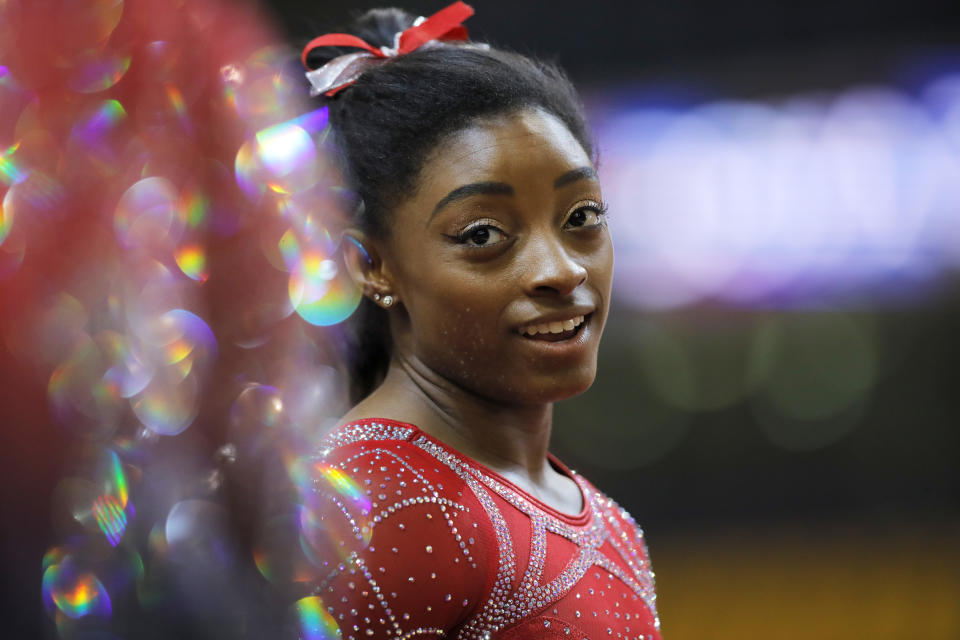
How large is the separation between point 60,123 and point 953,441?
4265mm

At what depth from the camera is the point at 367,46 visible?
1.20 m

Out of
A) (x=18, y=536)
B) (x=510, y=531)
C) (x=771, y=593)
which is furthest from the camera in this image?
(x=771, y=593)

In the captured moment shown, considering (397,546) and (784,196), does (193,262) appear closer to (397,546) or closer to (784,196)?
(397,546)

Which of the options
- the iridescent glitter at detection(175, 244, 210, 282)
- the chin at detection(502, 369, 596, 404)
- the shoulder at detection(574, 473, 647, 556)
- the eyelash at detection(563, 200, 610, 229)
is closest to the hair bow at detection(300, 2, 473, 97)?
the eyelash at detection(563, 200, 610, 229)

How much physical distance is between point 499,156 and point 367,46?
0.97ft

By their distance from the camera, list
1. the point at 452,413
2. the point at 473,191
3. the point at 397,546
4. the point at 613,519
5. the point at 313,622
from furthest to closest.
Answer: the point at 613,519
the point at 452,413
the point at 473,191
the point at 397,546
the point at 313,622

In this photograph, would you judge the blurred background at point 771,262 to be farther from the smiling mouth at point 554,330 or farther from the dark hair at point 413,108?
the smiling mouth at point 554,330

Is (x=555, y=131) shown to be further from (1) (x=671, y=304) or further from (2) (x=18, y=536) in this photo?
(1) (x=671, y=304)

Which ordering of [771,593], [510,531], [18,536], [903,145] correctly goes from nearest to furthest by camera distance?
1. [18,536]
2. [510,531]
3. [771,593]
4. [903,145]

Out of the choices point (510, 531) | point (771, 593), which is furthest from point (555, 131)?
point (771, 593)

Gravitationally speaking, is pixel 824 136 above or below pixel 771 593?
above

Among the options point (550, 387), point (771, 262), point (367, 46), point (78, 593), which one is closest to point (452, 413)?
point (550, 387)

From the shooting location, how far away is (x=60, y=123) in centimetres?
34

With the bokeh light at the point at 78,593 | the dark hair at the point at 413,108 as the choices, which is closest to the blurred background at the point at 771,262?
the dark hair at the point at 413,108
